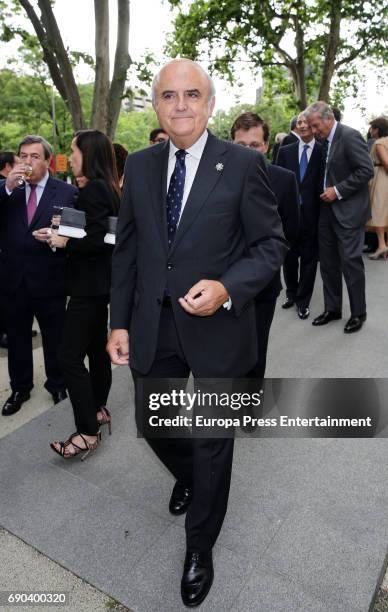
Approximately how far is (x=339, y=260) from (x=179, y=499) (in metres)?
3.64

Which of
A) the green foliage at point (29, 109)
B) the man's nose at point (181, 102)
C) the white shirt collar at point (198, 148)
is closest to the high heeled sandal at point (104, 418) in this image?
the white shirt collar at point (198, 148)

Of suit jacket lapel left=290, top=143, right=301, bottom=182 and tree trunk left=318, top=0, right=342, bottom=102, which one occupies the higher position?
tree trunk left=318, top=0, right=342, bottom=102

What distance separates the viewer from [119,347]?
230 centimetres

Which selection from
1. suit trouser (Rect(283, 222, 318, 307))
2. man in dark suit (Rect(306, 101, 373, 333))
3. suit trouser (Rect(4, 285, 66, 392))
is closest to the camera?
suit trouser (Rect(4, 285, 66, 392))

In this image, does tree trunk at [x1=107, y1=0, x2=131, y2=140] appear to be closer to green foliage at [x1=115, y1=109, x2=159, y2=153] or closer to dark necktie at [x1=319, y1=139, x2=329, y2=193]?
dark necktie at [x1=319, y1=139, x2=329, y2=193]

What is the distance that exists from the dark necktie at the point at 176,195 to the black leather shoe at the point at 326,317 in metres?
3.77

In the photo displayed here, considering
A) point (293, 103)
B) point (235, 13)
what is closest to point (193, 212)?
point (235, 13)

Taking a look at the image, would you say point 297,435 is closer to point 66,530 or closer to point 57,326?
point 66,530

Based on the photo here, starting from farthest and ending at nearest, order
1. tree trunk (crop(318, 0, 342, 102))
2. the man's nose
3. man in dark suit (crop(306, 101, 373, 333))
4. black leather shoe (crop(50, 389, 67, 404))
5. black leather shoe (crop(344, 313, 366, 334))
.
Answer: tree trunk (crop(318, 0, 342, 102)) → black leather shoe (crop(344, 313, 366, 334)) → man in dark suit (crop(306, 101, 373, 333)) → black leather shoe (crop(50, 389, 67, 404)) → the man's nose

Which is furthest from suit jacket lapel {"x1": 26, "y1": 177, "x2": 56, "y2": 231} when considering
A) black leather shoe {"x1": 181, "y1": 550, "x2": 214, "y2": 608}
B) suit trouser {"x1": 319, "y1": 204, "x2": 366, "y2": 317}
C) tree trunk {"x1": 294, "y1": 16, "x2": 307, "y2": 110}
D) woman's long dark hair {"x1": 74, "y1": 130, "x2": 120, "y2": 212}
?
tree trunk {"x1": 294, "y1": 16, "x2": 307, "y2": 110}

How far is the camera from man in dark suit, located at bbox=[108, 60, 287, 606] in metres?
1.98

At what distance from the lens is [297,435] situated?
342 cm

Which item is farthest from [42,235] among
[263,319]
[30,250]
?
[263,319]

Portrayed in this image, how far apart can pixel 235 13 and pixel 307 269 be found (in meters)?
12.6
